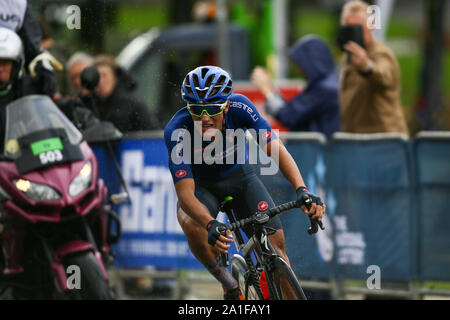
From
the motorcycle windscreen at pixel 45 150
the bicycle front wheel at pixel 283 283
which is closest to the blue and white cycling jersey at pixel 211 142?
the bicycle front wheel at pixel 283 283

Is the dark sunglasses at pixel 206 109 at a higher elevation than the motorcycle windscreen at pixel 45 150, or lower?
higher

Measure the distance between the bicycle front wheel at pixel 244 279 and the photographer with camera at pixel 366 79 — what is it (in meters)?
3.09

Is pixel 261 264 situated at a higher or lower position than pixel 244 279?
higher

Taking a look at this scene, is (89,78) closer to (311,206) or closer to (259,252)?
(259,252)

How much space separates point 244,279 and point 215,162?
2.41 feet

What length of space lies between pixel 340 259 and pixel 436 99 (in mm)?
8687

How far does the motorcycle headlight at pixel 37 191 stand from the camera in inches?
277

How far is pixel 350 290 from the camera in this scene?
8.82m

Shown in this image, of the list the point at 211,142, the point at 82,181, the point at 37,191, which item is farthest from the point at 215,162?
the point at 37,191

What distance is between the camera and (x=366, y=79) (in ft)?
29.2

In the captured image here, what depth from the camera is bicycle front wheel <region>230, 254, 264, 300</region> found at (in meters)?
6.14

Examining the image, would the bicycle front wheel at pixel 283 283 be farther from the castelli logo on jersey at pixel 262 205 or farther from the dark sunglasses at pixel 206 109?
the dark sunglasses at pixel 206 109

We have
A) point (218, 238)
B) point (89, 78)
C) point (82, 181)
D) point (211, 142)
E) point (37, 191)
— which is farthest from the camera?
point (89, 78)
